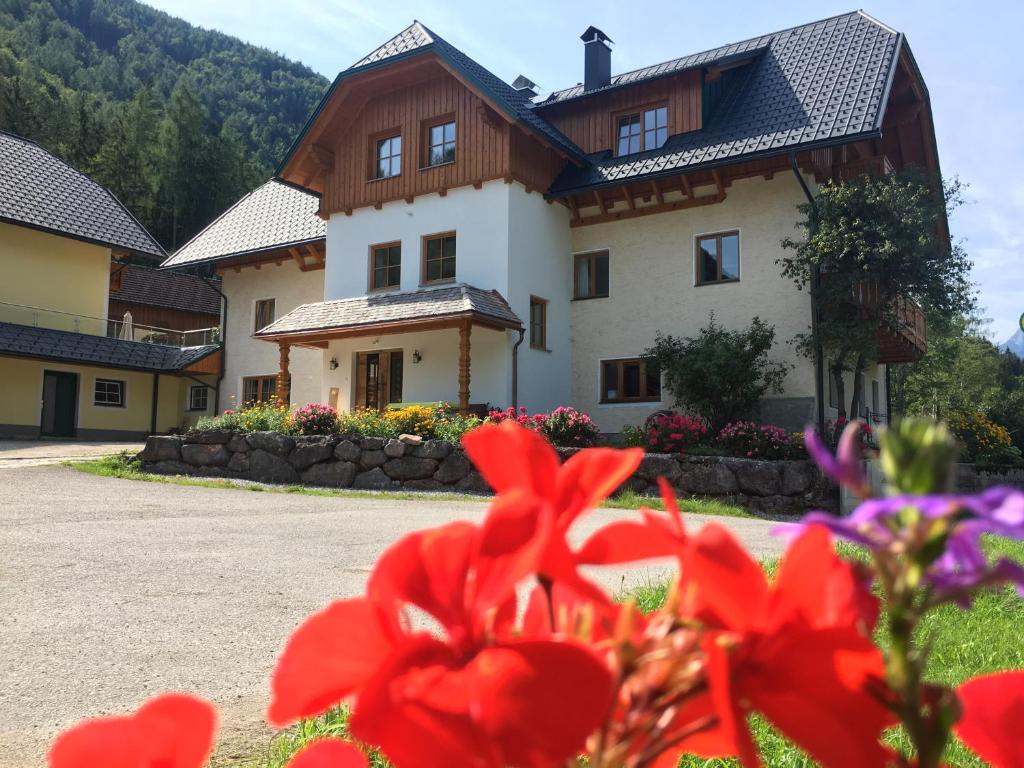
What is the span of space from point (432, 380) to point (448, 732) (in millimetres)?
16728

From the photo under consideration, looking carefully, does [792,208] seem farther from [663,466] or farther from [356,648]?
[356,648]

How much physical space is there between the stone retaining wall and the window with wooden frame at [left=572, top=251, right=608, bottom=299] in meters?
5.66

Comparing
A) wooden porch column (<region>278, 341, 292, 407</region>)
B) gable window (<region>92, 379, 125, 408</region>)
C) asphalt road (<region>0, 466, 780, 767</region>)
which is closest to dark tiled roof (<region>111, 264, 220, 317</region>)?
gable window (<region>92, 379, 125, 408</region>)

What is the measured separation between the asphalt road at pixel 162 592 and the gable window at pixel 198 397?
1467 cm

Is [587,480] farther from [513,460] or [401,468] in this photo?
[401,468]

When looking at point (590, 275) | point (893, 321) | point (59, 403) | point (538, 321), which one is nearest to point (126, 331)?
point (59, 403)

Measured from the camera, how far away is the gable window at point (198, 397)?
24.0 meters

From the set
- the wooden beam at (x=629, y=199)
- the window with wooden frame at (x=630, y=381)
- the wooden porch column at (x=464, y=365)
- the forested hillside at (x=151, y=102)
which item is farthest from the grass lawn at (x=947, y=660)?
the forested hillside at (x=151, y=102)

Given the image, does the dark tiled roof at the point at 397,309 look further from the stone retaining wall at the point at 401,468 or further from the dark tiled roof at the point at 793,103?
the stone retaining wall at the point at 401,468

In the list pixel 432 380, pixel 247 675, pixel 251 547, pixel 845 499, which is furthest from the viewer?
pixel 432 380

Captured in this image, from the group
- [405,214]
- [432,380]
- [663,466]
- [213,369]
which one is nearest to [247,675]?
[663,466]

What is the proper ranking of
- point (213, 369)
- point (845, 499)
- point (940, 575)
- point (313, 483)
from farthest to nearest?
1. point (213, 369)
2. point (313, 483)
3. point (845, 499)
4. point (940, 575)

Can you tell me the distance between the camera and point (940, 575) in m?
0.28

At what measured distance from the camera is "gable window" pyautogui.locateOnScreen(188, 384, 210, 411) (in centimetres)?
2398
